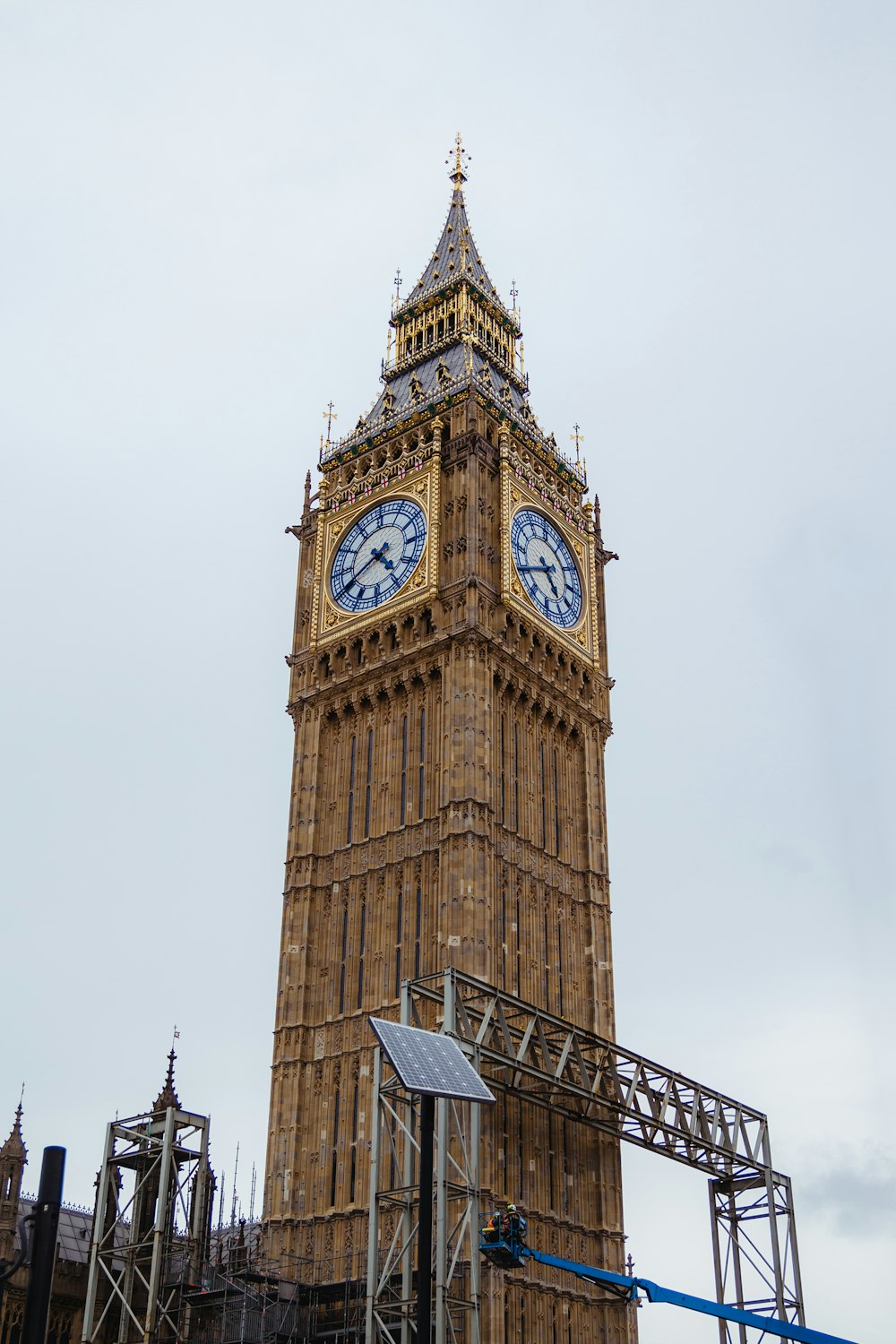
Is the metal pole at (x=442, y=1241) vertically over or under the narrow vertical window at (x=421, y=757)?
under

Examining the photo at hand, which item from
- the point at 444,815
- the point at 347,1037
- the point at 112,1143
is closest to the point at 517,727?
the point at 444,815

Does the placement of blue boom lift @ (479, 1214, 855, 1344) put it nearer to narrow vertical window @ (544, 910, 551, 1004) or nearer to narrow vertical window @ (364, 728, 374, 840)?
narrow vertical window @ (544, 910, 551, 1004)

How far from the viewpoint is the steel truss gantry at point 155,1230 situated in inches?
1961

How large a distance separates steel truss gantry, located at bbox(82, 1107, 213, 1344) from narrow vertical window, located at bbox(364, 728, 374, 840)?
1628 cm

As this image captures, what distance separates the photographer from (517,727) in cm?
6825

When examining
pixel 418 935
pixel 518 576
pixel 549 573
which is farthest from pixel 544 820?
pixel 549 573

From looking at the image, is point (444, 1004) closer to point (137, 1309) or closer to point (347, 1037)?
point (347, 1037)

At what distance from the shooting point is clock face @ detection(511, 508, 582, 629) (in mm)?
71875

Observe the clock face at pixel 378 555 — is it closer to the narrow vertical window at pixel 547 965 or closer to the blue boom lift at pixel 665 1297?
the narrow vertical window at pixel 547 965

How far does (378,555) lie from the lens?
72688mm

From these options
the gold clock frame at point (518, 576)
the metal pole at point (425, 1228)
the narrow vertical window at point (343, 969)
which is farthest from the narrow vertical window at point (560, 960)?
the metal pole at point (425, 1228)

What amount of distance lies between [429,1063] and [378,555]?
3901 cm

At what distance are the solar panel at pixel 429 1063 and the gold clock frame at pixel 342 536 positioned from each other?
32.3 m

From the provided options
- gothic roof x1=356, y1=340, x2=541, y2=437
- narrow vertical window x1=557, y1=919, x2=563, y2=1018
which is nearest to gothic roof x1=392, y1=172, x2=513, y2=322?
gothic roof x1=356, y1=340, x2=541, y2=437
